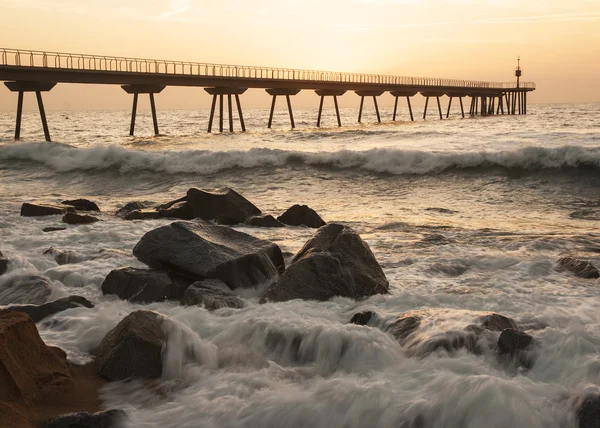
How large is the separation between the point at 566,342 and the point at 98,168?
20.9 meters

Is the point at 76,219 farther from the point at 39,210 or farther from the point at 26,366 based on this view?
the point at 26,366

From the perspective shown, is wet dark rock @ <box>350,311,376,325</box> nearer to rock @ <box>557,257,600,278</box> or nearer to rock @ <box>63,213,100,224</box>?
rock @ <box>557,257,600,278</box>

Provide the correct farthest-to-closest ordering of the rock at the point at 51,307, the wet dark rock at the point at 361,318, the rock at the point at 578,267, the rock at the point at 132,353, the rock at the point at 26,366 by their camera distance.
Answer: the rock at the point at 578,267 < the rock at the point at 51,307 < the wet dark rock at the point at 361,318 < the rock at the point at 132,353 < the rock at the point at 26,366

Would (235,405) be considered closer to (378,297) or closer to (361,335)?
(361,335)

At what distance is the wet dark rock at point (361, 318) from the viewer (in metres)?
4.93

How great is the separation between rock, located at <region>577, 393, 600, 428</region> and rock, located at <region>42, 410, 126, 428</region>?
2.49m

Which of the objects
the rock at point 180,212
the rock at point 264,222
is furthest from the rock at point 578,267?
the rock at point 180,212

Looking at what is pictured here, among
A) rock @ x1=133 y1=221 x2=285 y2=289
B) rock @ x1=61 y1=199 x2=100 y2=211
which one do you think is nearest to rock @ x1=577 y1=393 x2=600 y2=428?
rock @ x1=133 y1=221 x2=285 y2=289

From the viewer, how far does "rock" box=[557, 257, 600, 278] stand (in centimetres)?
638

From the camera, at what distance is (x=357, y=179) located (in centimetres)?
1947

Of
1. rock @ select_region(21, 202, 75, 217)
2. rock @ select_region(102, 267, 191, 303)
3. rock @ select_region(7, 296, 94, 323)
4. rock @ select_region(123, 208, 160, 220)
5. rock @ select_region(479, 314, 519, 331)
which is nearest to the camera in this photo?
rock @ select_region(479, 314, 519, 331)

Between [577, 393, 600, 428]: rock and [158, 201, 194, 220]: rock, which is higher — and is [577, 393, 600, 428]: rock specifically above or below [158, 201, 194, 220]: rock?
below

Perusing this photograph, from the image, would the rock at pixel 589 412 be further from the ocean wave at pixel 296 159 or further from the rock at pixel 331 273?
the ocean wave at pixel 296 159

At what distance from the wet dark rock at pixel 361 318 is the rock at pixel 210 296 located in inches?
39.5
